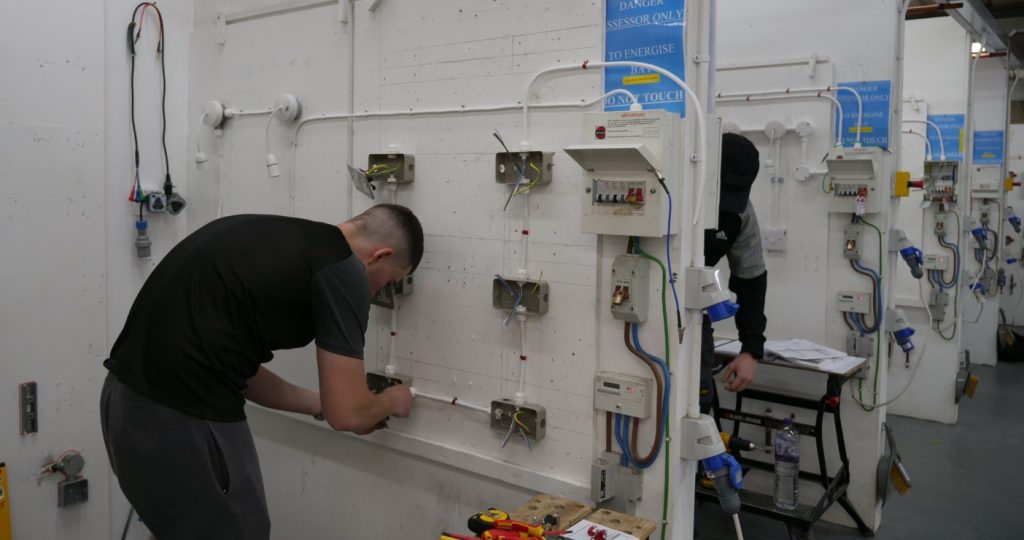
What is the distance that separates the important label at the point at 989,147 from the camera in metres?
5.96

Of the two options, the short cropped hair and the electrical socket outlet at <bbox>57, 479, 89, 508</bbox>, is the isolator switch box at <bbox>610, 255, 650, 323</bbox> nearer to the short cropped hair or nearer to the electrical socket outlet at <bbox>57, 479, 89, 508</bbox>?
the short cropped hair

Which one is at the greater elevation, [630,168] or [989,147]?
[989,147]

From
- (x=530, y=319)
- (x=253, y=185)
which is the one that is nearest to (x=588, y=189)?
(x=530, y=319)

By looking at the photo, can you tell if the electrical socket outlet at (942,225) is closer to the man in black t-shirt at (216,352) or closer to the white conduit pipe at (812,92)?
the white conduit pipe at (812,92)

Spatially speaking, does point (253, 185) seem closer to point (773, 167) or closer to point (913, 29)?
point (773, 167)

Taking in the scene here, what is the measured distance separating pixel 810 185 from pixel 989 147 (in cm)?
336

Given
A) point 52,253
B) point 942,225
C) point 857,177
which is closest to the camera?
point 52,253

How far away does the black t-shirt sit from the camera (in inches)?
72.5

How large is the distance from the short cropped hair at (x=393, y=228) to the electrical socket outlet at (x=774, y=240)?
222cm

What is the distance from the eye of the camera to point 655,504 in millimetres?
2096

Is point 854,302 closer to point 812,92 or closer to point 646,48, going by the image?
point 812,92

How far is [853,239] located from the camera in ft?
11.6

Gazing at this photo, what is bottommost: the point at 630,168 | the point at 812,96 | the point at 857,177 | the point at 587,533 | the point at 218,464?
the point at 587,533

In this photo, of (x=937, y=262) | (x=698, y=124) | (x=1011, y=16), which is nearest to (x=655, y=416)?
(x=698, y=124)
